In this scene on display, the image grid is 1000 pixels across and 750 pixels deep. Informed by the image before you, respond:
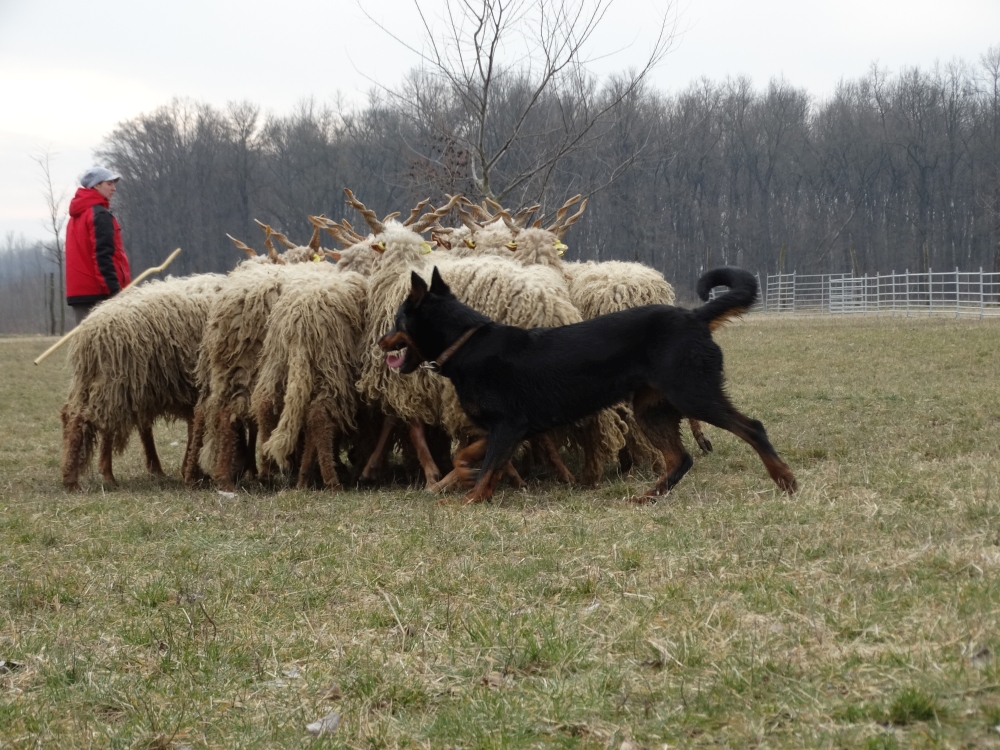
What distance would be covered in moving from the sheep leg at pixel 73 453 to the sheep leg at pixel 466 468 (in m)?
2.82

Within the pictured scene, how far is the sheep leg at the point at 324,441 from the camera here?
296 inches

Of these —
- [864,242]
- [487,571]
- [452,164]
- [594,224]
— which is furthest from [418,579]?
[864,242]

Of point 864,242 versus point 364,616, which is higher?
point 864,242

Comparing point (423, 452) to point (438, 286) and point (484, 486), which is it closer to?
point (484, 486)

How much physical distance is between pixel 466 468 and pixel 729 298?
2072mm

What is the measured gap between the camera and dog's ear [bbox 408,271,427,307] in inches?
257

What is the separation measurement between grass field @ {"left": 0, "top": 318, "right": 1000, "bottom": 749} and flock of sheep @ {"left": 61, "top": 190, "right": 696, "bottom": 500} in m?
0.85

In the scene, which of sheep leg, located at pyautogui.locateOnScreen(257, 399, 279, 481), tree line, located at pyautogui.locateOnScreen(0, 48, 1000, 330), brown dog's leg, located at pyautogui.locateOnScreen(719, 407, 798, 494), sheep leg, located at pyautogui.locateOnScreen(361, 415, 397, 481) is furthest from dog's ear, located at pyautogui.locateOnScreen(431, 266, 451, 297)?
tree line, located at pyautogui.locateOnScreen(0, 48, 1000, 330)

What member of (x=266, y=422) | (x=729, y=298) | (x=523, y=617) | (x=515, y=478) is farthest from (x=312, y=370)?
(x=523, y=617)

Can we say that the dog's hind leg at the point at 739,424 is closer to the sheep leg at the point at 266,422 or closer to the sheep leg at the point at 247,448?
the sheep leg at the point at 266,422

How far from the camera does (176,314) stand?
8273 mm

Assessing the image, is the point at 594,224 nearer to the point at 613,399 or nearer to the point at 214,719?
the point at 613,399

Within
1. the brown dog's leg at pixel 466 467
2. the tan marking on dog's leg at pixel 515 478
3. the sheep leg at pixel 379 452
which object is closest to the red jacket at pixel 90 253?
the sheep leg at pixel 379 452

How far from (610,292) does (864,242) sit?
167 ft
